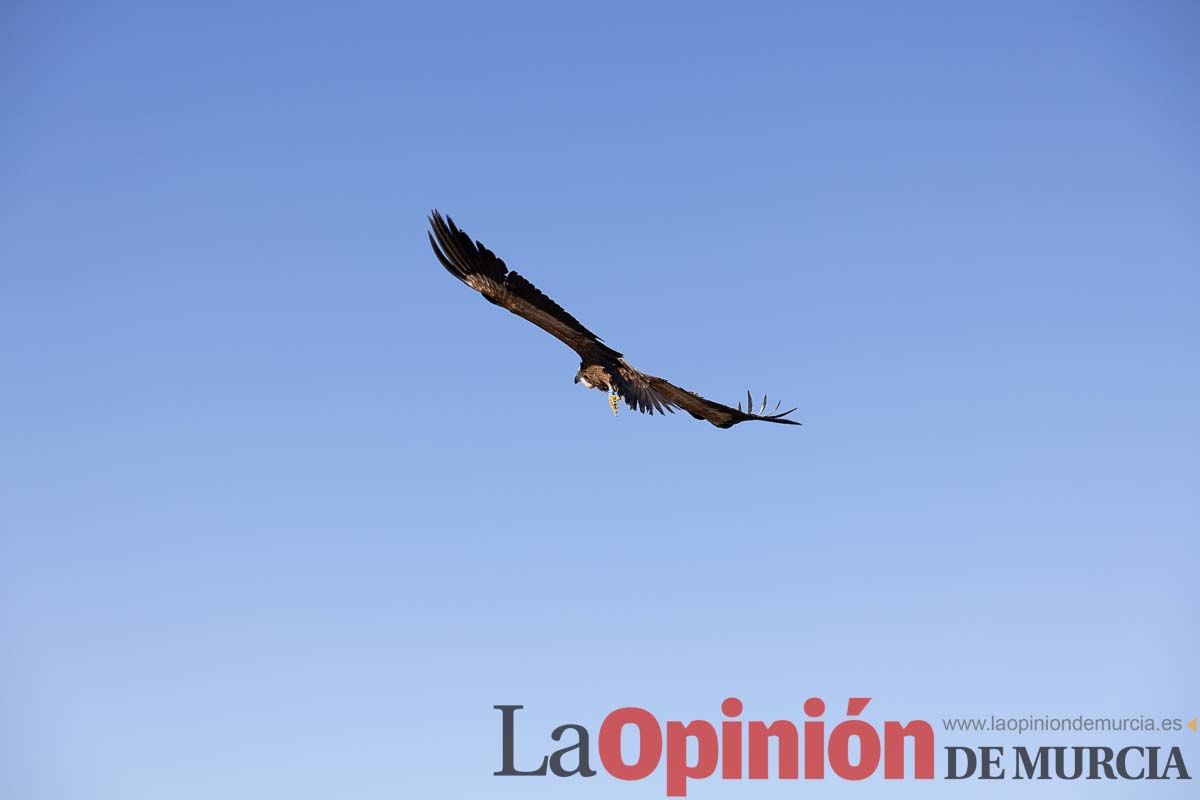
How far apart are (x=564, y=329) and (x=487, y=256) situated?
2029mm

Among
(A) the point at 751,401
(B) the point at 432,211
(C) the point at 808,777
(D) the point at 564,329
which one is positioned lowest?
(C) the point at 808,777

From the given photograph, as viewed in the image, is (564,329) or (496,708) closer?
(564,329)

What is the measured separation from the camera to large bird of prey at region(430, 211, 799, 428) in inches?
990

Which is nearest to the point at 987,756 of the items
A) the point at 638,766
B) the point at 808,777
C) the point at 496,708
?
the point at 808,777

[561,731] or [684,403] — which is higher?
[684,403]

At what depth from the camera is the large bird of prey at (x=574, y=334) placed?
2514 cm

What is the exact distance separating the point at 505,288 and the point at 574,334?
5.21ft

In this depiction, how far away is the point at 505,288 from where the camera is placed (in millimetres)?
25312

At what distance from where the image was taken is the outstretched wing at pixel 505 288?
2516 centimetres

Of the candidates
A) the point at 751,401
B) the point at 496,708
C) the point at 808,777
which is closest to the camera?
the point at 751,401

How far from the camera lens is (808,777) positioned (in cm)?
4134

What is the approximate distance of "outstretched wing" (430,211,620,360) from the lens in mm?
25156

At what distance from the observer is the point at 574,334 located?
25.4 meters

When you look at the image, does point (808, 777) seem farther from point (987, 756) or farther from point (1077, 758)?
point (1077, 758)
